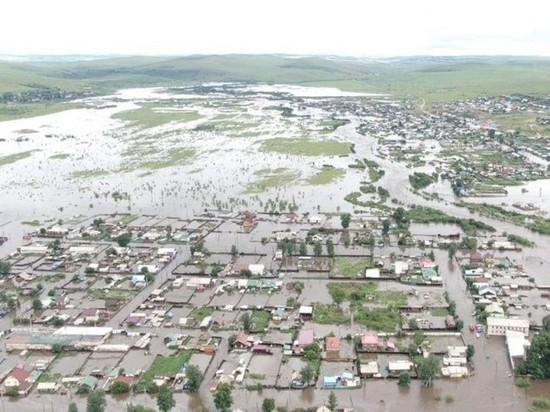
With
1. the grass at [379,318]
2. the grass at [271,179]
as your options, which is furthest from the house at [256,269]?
the grass at [271,179]

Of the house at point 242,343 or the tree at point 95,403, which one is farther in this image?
the house at point 242,343

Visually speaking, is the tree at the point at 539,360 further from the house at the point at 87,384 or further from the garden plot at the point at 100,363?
the house at the point at 87,384

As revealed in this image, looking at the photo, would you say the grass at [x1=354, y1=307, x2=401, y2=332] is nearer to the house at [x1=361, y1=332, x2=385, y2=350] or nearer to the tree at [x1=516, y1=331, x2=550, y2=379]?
the house at [x1=361, y1=332, x2=385, y2=350]

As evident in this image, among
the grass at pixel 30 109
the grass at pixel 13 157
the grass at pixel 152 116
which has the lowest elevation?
the grass at pixel 30 109

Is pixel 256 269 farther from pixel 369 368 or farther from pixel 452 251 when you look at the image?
pixel 452 251

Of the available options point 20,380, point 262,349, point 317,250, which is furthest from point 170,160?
point 20,380

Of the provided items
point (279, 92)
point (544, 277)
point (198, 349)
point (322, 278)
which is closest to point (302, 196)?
point (322, 278)
